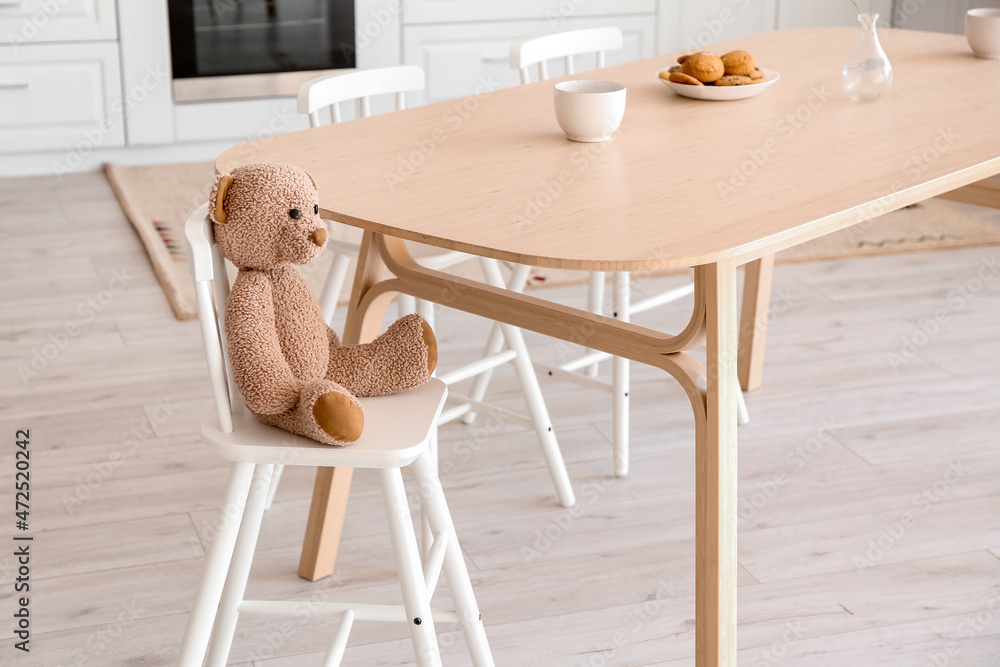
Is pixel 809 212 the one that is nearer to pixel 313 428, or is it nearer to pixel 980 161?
pixel 980 161

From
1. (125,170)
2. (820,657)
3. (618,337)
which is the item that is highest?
(618,337)

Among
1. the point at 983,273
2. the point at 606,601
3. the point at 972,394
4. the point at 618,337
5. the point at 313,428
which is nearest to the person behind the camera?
the point at 313,428

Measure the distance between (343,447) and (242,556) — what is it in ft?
0.72

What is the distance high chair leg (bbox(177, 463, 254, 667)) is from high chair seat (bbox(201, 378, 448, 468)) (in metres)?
0.04

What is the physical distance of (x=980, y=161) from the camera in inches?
61.7

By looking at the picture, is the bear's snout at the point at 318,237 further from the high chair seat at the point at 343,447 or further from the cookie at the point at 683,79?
the cookie at the point at 683,79

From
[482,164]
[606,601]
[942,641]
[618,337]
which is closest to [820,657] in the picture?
[942,641]

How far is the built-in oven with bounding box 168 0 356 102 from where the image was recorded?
167 inches

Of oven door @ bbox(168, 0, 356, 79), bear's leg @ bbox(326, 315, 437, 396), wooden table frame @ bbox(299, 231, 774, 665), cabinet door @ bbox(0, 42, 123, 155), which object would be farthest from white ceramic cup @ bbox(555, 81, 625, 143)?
cabinet door @ bbox(0, 42, 123, 155)

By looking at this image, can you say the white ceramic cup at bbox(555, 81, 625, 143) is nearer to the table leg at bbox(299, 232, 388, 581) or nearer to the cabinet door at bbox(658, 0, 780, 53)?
the table leg at bbox(299, 232, 388, 581)

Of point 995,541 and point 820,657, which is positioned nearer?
point 820,657

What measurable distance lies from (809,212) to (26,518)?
1566 mm

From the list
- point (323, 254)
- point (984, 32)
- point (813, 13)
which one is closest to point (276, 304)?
point (984, 32)

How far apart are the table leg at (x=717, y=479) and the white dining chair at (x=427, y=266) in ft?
2.20
